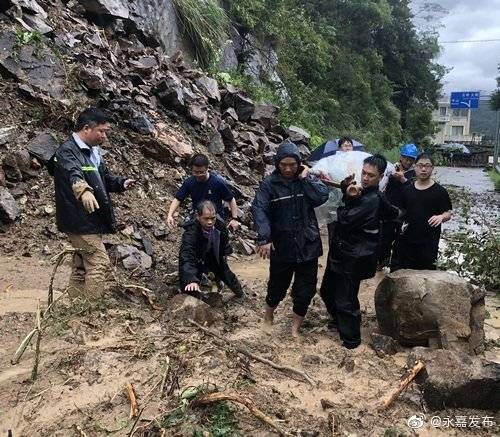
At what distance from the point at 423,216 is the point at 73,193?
316 cm

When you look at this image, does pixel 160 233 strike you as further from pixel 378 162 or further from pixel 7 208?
pixel 378 162

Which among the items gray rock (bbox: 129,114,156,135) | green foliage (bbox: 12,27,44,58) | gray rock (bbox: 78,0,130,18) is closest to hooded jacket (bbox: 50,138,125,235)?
gray rock (bbox: 129,114,156,135)

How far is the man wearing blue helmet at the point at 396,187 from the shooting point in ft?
17.9

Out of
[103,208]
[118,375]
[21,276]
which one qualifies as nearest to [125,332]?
[118,375]

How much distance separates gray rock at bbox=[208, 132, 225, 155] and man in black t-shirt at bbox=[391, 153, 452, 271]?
→ 5.15 metres

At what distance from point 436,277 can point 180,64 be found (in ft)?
27.6

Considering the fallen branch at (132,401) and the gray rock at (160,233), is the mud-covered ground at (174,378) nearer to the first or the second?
the fallen branch at (132,401)

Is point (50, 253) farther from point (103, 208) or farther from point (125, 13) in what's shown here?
point (125, 13)

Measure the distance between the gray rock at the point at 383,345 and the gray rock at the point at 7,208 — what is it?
4536 mm

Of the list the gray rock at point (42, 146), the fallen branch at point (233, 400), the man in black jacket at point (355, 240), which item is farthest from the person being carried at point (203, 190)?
the fallen branch at point (233, 400)

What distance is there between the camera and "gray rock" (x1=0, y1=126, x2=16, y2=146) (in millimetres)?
6793

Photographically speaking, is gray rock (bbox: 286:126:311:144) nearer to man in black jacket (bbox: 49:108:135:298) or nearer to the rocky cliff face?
the rocky cliff face

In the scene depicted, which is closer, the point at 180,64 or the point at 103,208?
the point at 103,208

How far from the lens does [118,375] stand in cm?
335
